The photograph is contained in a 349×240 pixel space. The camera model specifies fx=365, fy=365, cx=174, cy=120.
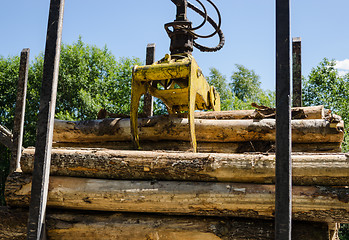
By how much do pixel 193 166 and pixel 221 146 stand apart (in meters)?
1.78

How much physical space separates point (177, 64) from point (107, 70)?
56.5ft

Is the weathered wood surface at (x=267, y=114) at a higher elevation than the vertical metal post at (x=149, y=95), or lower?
lower

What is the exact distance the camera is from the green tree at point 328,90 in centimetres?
1524

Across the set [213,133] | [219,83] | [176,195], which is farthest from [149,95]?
[219,83]

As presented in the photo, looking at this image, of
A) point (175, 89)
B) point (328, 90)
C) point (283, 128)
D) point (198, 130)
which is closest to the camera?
point (283, 128)

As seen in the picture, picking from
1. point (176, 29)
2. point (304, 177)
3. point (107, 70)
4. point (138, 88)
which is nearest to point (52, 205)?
point (138, 88)

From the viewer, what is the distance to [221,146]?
518 centimetres

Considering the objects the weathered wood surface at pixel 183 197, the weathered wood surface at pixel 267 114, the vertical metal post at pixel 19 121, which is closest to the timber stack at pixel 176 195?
the weathered wood surface at pixel 183 197

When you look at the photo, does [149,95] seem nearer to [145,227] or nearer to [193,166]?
[193,166]

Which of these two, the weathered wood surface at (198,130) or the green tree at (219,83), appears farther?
the green tree at (219,83)

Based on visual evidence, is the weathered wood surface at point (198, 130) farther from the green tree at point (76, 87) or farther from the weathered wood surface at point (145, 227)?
the green tree at point (76, 87)

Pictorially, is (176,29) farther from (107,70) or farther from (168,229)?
(107,70)

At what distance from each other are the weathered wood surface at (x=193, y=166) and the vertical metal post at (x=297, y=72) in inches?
109

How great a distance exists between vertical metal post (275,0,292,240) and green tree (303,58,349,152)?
518 inches
